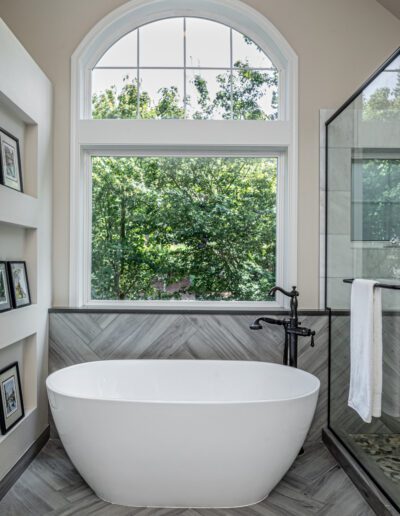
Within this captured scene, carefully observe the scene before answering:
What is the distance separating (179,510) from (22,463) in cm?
90

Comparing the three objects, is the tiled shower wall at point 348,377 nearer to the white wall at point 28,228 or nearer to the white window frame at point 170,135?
the white window frame at point 170,135

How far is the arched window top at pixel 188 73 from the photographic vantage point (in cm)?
313

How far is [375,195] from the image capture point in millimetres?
2252

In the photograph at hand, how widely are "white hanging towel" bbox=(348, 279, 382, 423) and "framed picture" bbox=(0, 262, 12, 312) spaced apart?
1792 millimetres

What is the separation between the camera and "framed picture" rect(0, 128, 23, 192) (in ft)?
7.66

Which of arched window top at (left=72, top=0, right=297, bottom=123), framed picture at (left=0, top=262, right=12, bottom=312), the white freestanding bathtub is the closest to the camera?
the white freestanding bathtub

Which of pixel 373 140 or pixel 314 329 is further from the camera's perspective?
pixel 314 329

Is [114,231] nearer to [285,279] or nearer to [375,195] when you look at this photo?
[285,279]

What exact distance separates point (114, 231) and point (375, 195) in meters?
1.73

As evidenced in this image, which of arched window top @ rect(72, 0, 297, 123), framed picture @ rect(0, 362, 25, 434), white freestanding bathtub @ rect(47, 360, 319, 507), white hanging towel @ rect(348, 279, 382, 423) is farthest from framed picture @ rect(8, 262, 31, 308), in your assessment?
white hanging towel @ rect(348, 279, 382, 423)

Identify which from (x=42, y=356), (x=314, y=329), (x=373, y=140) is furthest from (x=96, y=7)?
(x=314, y=329)

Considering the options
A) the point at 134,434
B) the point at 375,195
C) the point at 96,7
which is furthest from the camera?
the point at 96,7

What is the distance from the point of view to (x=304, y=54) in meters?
3.03

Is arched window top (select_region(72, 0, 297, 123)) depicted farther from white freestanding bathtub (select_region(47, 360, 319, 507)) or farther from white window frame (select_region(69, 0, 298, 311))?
white freestanding bathtub (select_region(47, 360, 319, 507))
